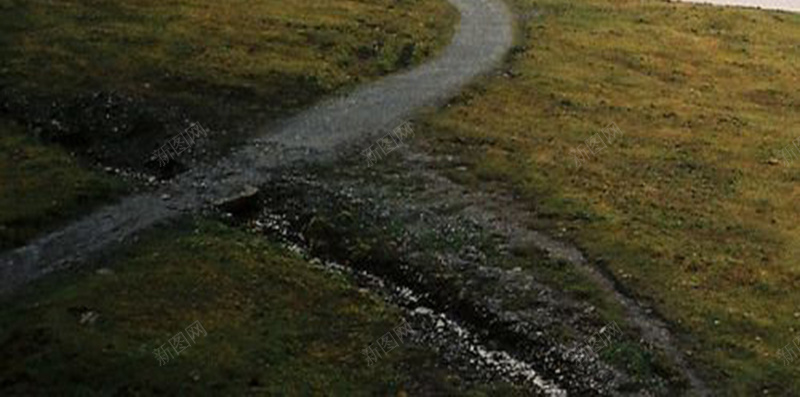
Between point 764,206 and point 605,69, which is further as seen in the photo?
point 605,69

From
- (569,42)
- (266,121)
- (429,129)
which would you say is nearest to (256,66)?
(266,121)

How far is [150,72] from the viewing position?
65312 millimetres

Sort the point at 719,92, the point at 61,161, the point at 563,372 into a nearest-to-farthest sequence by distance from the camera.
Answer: the point at 563,372, the point at 61,161, the point at 719,92

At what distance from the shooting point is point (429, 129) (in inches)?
2388

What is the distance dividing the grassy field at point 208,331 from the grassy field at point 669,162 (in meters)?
11.2

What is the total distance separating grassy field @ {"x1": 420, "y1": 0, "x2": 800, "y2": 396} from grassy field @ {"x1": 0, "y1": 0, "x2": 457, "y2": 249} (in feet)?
35.7

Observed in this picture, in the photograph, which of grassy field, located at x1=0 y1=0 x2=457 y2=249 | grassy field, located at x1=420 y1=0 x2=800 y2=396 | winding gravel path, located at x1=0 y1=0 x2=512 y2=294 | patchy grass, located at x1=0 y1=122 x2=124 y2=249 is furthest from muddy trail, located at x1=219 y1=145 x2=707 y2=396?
grassy field, located at x1=0 y1=0 x2=457 y2=249

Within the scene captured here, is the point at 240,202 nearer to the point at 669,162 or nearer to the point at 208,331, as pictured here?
the point at 208,331

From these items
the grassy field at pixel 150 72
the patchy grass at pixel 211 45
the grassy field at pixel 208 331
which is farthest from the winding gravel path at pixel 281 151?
the patchy grass at pixel 211 45

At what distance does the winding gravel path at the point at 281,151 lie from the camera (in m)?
43.0

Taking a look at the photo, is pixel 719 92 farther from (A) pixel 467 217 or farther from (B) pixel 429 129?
(A) pixel 467 217

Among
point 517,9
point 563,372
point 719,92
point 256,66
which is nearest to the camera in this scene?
point 563,372

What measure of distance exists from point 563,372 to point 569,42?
55.0 metres

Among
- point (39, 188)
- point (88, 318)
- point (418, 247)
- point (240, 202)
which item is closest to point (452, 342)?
point (418, 247)
